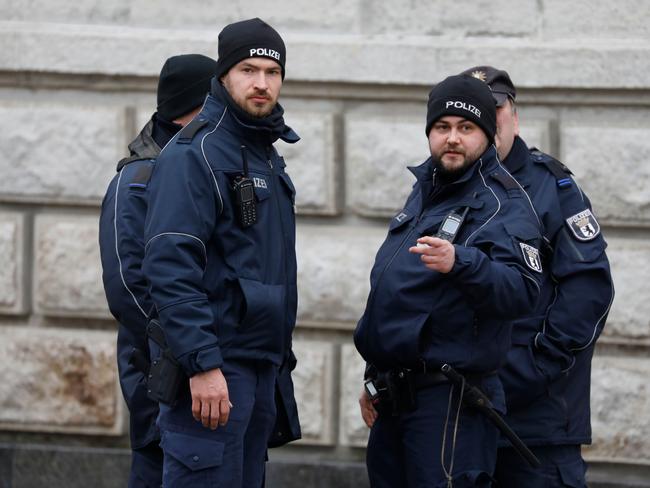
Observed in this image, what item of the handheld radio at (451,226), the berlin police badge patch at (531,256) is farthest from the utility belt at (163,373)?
the berlin police badge patch at (531,256)

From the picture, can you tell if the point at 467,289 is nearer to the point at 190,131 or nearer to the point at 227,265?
the point at 227,265

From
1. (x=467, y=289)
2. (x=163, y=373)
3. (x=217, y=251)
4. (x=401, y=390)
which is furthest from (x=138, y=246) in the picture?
(x=467, y=289)

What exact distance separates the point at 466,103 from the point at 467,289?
622mm

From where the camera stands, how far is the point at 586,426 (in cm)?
453

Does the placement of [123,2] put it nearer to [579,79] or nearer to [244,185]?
[579,79]

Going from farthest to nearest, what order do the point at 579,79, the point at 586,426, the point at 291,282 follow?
the point at 579,79
the point at 586,426
the point at 291,282

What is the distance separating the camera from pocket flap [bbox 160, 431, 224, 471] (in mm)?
3873

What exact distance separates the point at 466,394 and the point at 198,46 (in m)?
2.47

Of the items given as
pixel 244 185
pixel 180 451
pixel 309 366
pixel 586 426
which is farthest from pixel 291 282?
pixel 309 366

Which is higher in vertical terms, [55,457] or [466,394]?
[466,394]

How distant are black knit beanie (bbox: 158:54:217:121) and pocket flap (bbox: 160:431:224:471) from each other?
Result: 1151 millimetres

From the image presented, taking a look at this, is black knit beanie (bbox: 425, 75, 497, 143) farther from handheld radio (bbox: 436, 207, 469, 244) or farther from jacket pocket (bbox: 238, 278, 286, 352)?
jacket pocket (bbox: 238, 278, 286, 352)

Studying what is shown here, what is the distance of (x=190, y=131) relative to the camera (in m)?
4.04

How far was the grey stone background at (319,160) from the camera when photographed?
19.0 ft
